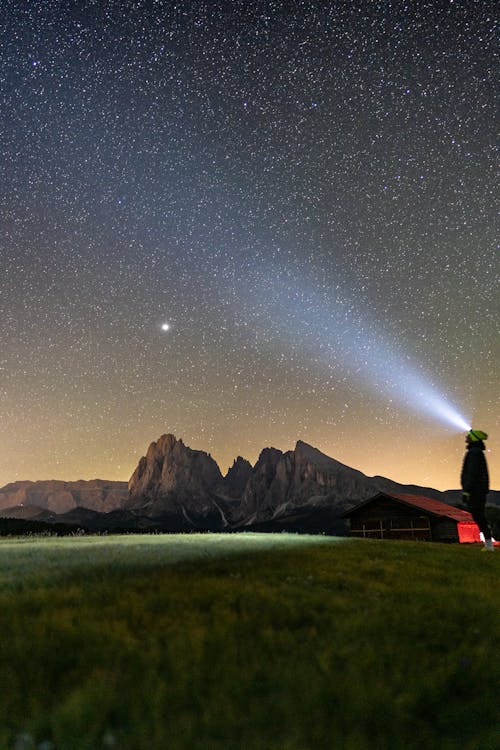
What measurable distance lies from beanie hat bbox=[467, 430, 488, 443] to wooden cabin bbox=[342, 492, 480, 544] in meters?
27.4

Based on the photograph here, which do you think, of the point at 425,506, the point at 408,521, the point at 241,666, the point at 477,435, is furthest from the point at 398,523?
the point at 241,666

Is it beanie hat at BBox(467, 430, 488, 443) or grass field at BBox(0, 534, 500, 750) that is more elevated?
Result: beanie hat at BBox(467, 430, 488, 443)

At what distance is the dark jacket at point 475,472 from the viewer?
17016 mm

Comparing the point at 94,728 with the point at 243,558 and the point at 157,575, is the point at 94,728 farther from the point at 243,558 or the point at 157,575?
the point at 243,558

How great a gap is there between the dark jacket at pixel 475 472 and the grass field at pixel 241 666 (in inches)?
407

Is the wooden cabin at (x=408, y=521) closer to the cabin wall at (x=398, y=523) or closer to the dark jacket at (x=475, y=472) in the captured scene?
the cabin wall at (x=398, y=523)

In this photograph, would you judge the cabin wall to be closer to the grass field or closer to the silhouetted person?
the silhouetted person

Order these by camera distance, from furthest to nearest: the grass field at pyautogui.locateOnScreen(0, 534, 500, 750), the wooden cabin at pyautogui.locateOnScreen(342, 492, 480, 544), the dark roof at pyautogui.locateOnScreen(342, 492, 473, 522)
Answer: the wooden cabin at pyautogui.locateOnScreen(342, 492, 480, 544) < the dark roof at pyautogui.locateOnScreen(342, 492, 473, 522) < the grass field at pyautogui.locateOnScreen(0, 534, 500, 750)

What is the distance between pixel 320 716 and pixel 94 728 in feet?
5.99

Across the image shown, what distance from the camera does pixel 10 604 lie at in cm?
615

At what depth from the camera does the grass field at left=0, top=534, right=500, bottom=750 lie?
Answer: 3.67m

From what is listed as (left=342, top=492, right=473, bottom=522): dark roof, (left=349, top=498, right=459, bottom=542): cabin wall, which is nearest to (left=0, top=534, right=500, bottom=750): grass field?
(left=342, top=492, right=473, bottom=522): dark roof

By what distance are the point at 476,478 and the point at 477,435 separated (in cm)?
158

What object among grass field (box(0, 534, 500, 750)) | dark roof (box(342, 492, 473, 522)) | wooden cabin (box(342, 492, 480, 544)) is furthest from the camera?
wooden cabin (box(342, 492, 480, 544))
